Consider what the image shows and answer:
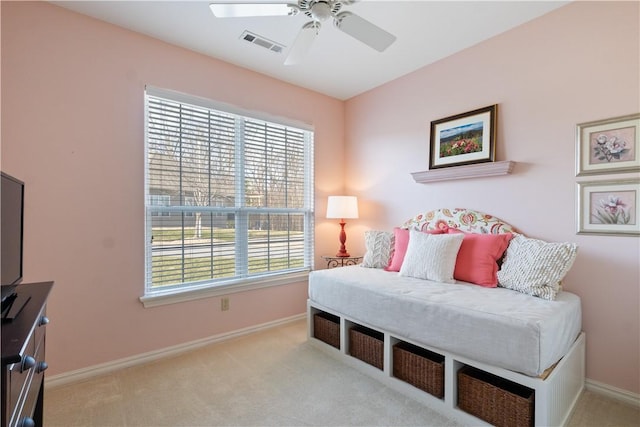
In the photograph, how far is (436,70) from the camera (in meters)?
2.96

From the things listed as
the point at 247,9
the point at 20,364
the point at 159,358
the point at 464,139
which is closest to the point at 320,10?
the point at 247,9

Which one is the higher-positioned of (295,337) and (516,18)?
(516,18)

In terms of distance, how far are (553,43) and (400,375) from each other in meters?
2.59

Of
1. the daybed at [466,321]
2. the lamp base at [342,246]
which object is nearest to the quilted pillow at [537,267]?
the daybed at [466,321]

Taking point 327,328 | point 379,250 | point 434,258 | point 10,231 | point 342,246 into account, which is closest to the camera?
point 10,231

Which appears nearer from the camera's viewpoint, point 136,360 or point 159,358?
point 136,360

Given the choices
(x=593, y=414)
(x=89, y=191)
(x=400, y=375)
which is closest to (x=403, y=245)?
(x=400, y=375)

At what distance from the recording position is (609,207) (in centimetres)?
201

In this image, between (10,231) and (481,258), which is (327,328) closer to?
(481,258)

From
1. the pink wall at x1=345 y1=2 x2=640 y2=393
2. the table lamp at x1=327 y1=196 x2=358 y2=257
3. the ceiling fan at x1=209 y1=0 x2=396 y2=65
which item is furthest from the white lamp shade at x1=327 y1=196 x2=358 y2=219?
the ceiling fan at x1=209 y1=0 x2=396 y2=65

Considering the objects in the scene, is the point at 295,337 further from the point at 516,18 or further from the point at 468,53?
the point at 516,18

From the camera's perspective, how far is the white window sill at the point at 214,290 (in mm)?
2539

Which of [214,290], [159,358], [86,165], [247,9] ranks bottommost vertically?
[159,358]

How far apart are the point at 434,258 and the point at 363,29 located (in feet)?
5.49
